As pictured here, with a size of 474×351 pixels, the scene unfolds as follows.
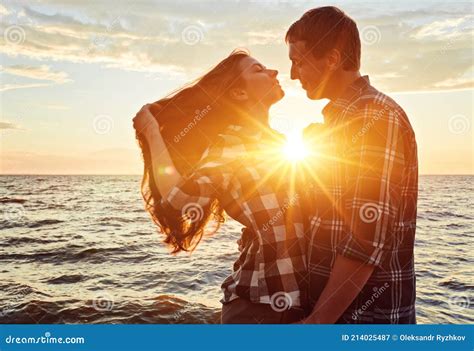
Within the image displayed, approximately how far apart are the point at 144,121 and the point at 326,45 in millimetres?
1173

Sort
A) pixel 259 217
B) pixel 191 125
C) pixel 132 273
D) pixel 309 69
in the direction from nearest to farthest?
pixel 259 217 < pixel 309 69 < pixel 191 125 < pixel 132 273

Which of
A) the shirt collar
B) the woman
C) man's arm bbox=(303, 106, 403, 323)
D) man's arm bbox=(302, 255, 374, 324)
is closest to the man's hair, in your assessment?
A: the shirt collar

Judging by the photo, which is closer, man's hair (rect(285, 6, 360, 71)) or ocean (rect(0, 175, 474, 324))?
man's hair (rect(285, 6, 360, 71))

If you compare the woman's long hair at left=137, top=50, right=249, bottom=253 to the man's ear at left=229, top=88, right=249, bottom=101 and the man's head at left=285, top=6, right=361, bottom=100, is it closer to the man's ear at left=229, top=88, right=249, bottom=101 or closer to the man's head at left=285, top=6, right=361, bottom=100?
the man's ear at left=229, top=88, right=249, bottom=101

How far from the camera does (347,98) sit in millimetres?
2008

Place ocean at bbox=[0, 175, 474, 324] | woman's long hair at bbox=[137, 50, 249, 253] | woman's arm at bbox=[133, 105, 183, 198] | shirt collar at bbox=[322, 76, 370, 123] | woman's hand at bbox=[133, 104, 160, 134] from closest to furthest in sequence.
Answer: shirt collar at bbox=[322, 76, 370, 123], woman's arm at bbox=[133, 105, 183, 198], woman's hand at bbox=[133, 104, 160, 134], woman's long hair at bbox=[137, 50, 249, 253], ocean at bbox=[0, 175, 474, 324]

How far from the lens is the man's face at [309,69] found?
2.17 m

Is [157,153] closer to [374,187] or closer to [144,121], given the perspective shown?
[144,121]

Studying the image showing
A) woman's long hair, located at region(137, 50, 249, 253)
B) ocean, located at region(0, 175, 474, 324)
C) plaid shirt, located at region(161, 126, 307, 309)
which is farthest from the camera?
ocean, located at region(0, 175, 474, 324)

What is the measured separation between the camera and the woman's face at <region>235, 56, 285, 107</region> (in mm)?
2758

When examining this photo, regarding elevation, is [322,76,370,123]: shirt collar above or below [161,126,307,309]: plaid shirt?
above

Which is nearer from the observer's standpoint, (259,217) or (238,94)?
(259,217)

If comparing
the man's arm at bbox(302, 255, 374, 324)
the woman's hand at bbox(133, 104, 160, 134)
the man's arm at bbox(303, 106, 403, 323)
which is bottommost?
the man's arm at bbox(302, 255, 374, 324)

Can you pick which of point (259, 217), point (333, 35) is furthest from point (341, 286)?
point (333, 35)
